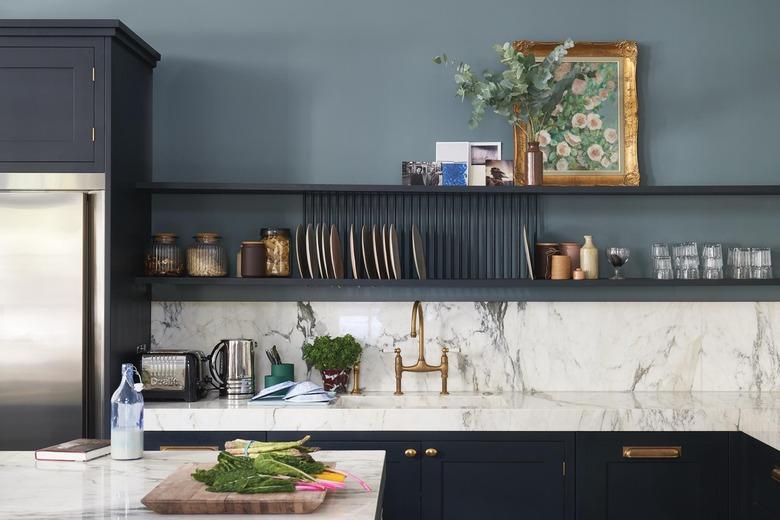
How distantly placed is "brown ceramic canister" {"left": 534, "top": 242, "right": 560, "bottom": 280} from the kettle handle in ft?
4.67

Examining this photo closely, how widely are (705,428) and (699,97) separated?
1.58 m

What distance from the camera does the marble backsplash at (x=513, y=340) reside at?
13.3 feet

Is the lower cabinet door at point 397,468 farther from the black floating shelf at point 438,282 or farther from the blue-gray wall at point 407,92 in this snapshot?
the blue-gray wall at point 407,92

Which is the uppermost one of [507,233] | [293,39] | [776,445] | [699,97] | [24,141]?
[293,39]

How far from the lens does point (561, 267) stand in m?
3.84

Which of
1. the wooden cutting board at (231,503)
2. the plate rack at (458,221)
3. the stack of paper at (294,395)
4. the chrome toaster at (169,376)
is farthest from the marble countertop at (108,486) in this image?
the plate rack at (458,221)

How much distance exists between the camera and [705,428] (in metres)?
3.49

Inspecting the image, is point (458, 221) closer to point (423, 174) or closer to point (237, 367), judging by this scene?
point (423, 174)

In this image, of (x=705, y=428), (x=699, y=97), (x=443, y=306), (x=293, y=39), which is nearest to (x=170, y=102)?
(x=293, y=39)

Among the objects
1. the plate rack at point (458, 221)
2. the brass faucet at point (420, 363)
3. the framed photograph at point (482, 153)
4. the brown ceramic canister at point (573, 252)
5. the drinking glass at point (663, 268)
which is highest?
the framed photograph at point (482, 153)

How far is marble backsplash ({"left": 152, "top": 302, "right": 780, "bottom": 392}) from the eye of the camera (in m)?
4.05

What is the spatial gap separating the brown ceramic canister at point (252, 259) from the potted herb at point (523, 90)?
1.08 metres

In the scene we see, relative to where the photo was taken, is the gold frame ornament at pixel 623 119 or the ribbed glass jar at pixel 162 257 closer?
the ribbed glass jar at pixel 162 257

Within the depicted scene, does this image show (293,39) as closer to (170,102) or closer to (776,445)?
(170,102)
